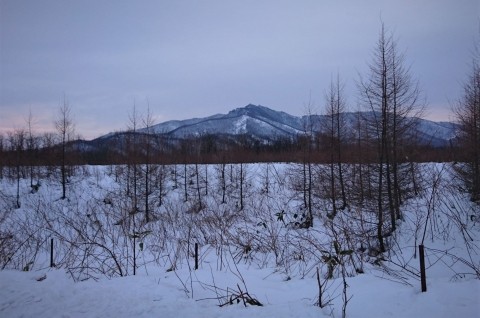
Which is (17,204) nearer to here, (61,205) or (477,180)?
(61,205)

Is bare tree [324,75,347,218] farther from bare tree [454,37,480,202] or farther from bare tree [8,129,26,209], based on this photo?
bare tree [8,129,26,209]

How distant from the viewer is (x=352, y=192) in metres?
18.9

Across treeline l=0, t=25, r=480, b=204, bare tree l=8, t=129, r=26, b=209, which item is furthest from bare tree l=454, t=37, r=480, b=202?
bare tree l=8, t=129, r=26, b=209

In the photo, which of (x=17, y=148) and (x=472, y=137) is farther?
(x=17, y=148)

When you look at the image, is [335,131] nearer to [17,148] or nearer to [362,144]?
[362,144]

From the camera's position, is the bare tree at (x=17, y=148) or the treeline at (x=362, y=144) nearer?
the treeline at (x=362, y=144)

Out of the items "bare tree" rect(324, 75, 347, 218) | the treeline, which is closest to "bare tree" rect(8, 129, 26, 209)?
the treeline

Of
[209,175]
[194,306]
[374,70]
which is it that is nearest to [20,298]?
[194,306]

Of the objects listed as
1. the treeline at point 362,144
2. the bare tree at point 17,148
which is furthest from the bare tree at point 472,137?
the bare tree at point 17,148

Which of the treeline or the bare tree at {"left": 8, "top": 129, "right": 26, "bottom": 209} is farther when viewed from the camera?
the bare tree at {"left": 8, "top": 129, "right": 26, "bottom": 209}

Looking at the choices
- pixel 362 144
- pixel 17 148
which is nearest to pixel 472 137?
pixel 362 144

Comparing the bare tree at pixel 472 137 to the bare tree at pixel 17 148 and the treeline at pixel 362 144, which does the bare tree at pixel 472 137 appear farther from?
the bare tree at pixel 17 148

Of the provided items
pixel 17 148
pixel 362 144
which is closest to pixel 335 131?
pixel 362 144

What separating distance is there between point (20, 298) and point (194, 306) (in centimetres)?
272
